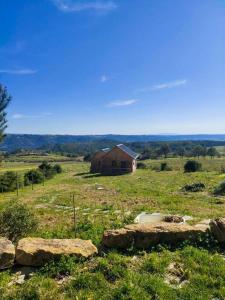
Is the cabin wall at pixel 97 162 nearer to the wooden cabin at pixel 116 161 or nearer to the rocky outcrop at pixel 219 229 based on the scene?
the wooden cabin at pixel 116 161

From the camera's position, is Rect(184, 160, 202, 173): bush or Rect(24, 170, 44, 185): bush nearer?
Rect(24, 170, 44, 185): bush

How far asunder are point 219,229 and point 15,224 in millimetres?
7481

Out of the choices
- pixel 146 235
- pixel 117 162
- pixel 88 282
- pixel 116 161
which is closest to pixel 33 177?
pixel 116 161

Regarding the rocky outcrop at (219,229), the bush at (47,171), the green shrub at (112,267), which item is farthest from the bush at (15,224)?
the bush at (47,171)

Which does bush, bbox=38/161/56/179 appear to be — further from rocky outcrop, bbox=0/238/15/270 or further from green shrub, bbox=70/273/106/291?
green shrub, bbox=70/273/106/291

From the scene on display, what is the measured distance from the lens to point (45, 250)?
27.2 ft

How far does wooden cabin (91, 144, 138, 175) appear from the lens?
59062mm

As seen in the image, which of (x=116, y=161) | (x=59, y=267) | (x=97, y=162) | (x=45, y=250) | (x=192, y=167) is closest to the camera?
(x=59, y=267)

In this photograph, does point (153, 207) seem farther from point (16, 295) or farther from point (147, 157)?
point (147, 157)

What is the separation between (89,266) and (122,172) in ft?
167

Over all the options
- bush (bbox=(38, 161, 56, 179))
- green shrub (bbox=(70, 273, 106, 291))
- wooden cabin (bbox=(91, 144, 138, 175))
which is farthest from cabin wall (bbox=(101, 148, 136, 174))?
green shrub (bbox=(70, 273, 106, 291))

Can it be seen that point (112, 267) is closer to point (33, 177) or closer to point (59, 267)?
point (59, 267)

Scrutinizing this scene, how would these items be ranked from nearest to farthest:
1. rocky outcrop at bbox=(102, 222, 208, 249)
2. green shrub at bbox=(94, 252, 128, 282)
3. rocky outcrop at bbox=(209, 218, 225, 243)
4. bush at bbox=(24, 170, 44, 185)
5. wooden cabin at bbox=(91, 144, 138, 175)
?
green shrub at bbox=(94, 252, 128, 282) < rocky outcrop at bbox=(102, 222, 208, 249) < rocky outcrop at bbox=(209, 218, 225, 243) < bush at bbox=(24, 170, 44, 185) < wooden cabin at bbox=(91, 144, 138, 175)

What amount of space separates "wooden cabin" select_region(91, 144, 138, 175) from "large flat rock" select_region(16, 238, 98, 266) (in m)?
49.3
